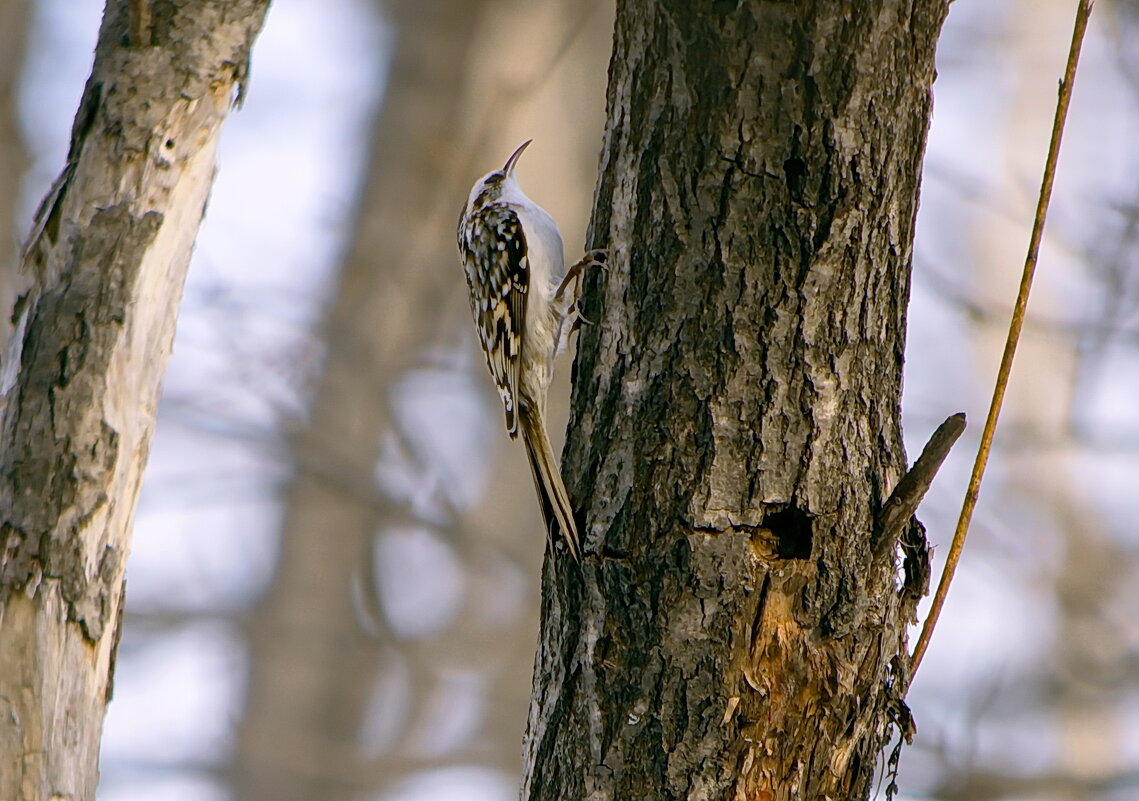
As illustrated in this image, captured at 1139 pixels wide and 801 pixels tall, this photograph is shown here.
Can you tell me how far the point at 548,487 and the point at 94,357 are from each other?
2.66 ft

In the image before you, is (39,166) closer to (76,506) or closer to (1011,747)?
(76,506)

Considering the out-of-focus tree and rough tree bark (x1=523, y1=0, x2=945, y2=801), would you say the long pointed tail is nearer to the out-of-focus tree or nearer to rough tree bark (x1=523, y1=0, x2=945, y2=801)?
rough tree bark (x1=523, y1=0, x2=945, y2=801)

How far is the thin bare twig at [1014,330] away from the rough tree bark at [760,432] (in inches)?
3.0

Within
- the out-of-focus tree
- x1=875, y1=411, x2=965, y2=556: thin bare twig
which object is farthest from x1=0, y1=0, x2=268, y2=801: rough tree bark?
the out-of-focus tree

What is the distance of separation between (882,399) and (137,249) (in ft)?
4.29

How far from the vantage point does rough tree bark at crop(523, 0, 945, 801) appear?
175cm

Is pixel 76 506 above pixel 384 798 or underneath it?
above

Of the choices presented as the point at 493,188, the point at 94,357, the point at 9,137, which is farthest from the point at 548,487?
the point at 9,137

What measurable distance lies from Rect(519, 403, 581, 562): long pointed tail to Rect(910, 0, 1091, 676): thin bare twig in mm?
565

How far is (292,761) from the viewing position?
6.82m

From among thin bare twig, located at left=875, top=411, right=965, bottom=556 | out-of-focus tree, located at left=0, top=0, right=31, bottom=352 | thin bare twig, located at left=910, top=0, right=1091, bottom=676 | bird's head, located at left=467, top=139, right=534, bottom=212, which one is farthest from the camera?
out-of-focus tree, located at left=0, top=0, right=31, bottom=352

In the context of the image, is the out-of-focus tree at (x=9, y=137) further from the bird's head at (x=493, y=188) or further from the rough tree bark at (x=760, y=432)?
the rough tree bark at (x=760, y=432)

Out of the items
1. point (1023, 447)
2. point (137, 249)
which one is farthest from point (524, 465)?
point (137, 249)

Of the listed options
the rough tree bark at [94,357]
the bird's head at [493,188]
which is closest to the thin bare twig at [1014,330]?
the rough tree bark at [94,357]
